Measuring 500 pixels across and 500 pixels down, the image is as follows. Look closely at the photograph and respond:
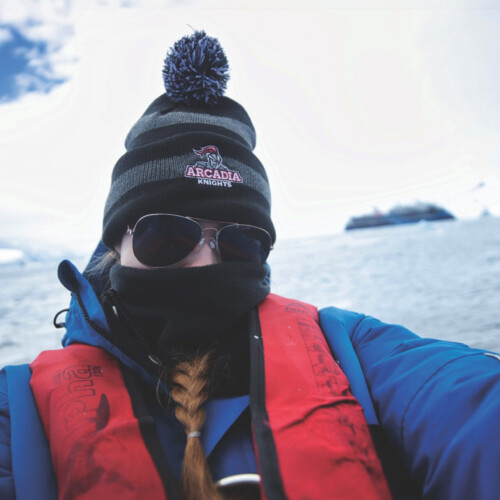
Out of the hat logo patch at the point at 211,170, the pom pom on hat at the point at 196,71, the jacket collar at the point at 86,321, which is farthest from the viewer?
the pom pom on hat at the point at 196,71

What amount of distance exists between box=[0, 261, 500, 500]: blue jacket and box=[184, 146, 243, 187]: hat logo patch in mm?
592

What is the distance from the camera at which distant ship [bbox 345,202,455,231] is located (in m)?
63.2

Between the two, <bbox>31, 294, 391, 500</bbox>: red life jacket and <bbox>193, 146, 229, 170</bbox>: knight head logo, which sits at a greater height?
<bbox>193, 146, 229, 170</bbox>: knight head logo

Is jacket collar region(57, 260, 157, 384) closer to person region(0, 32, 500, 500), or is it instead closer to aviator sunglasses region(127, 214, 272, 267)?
person region(0, 32, 500, 500)

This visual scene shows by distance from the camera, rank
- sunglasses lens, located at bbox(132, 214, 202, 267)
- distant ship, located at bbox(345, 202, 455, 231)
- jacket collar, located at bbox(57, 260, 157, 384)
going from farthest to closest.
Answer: distant ship, located at bbox(345, 202, 455, 231) → sunglasses lens, located at bbox(132, 214, 202, 267) → jacket collar, located at bbox(57, 260, 157, 384)

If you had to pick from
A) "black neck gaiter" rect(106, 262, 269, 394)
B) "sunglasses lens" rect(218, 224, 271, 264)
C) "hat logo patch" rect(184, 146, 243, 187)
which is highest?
"hat logo patch" rect(184, 146, 243, 187)

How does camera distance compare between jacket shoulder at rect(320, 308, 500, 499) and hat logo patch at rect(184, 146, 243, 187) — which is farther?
hat logo patch at rect(184, 146, 243, 187)

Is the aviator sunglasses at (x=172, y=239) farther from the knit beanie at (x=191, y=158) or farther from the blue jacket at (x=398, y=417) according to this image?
the blue jacket at (x=398, y=417)

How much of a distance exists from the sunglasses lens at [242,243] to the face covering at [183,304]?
108 millimetres

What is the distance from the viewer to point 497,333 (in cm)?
451

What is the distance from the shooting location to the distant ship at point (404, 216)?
207 ft

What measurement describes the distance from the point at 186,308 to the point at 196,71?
116cm

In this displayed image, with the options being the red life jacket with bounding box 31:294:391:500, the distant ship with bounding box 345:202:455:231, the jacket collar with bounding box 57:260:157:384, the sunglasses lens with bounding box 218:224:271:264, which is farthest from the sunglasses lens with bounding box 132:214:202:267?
the distant ship with bounding box 345:202:455:231

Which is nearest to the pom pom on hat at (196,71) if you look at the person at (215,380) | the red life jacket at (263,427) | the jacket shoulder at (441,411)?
the person at (215,380)
